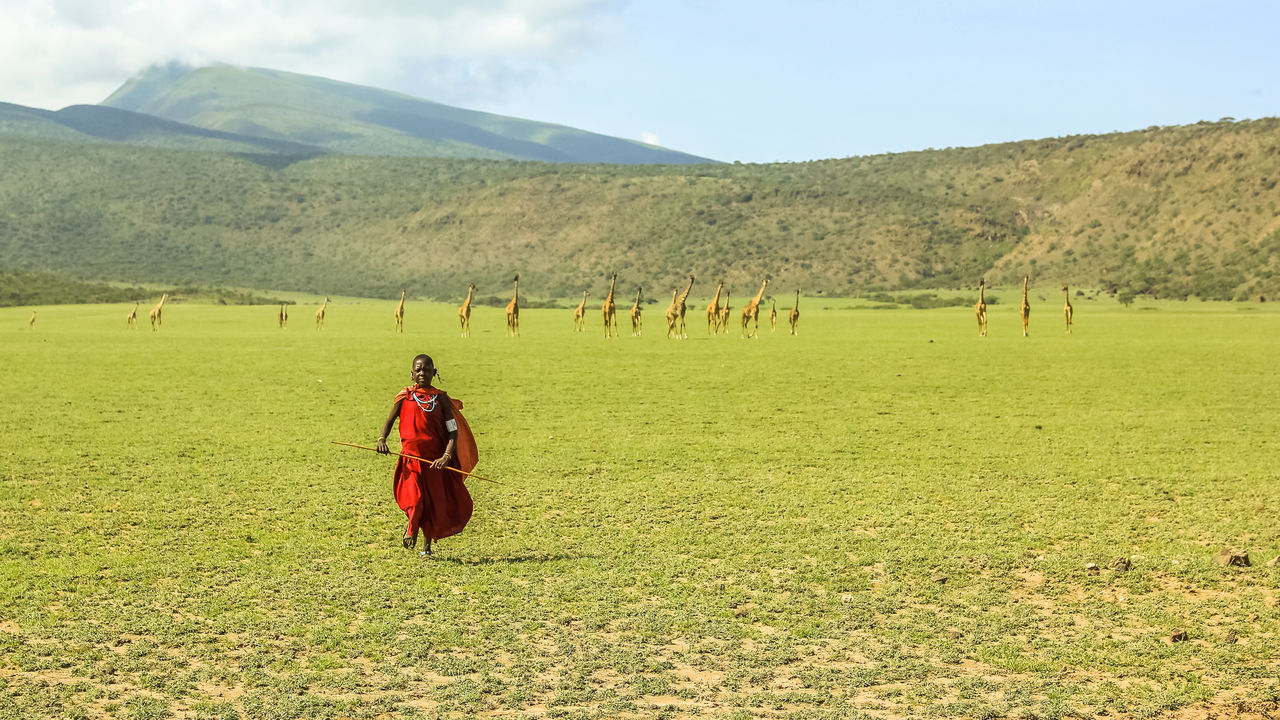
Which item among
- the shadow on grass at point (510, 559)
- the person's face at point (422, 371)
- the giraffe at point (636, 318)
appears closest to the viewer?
the person's face at point (422, 371)

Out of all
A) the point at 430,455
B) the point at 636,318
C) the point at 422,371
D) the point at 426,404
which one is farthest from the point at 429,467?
the point at 636,318

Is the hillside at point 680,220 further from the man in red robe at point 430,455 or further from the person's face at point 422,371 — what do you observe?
the person's face at point 422,371

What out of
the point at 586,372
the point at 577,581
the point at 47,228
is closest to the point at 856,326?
the point at 586,372

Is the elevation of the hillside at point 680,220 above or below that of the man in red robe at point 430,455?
above

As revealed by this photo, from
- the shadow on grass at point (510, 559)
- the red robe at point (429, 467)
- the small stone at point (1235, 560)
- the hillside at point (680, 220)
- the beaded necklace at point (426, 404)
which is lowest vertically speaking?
the shadow on grass at point (510, 559)

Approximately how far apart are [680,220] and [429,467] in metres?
105

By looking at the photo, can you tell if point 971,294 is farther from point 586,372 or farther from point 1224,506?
point 1224,506

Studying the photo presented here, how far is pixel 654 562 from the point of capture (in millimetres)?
8812

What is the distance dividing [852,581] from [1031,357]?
2441 centimetres

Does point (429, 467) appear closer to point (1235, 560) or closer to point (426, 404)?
point (426, 404)

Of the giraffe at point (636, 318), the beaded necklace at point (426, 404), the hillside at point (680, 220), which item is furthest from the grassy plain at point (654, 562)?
the hillside at point (680, 220)

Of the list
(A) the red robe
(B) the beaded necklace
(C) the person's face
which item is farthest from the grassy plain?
(C) the person's face

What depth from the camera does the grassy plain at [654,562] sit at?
6238 mm

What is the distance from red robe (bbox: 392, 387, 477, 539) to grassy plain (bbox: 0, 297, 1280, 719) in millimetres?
325
